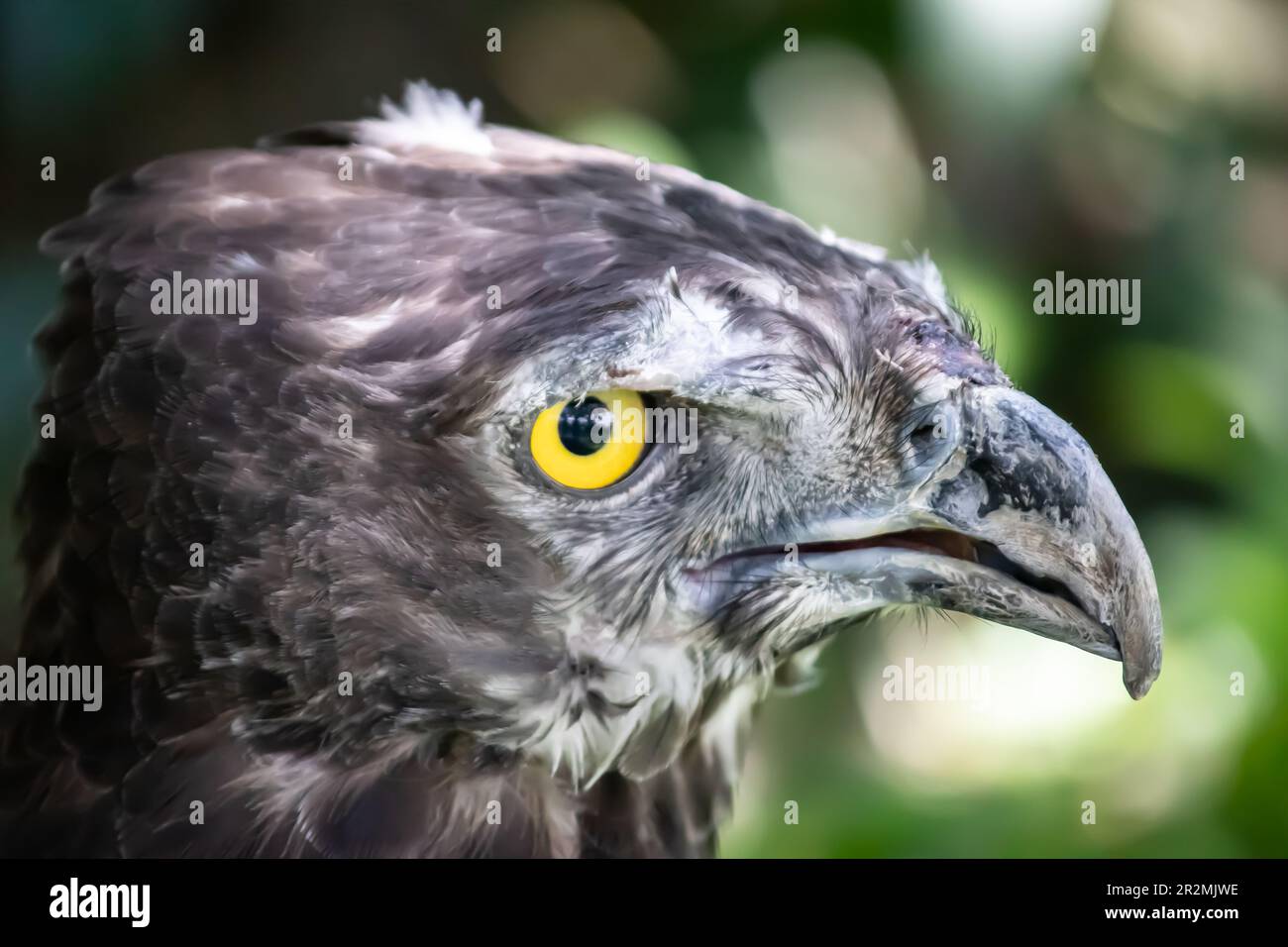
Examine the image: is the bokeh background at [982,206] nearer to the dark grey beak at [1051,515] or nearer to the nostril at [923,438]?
the dark grey beak at [1051,515]

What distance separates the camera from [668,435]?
1.81 m

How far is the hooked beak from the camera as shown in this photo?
1.77 meters

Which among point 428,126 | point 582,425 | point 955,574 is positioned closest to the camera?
point 582,425

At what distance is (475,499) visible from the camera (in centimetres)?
180

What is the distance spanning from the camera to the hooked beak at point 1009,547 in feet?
5.81

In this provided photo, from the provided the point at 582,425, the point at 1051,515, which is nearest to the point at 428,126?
the point at 582,425

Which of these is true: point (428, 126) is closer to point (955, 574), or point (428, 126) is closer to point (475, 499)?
point (475, 499)

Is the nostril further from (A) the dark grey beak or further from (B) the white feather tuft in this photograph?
(B) the white feather tuft

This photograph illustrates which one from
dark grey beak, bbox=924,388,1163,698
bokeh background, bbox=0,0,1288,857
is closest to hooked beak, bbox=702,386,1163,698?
dark grey beak, bbox=924,388,1163,698

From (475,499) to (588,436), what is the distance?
0.20 metres
